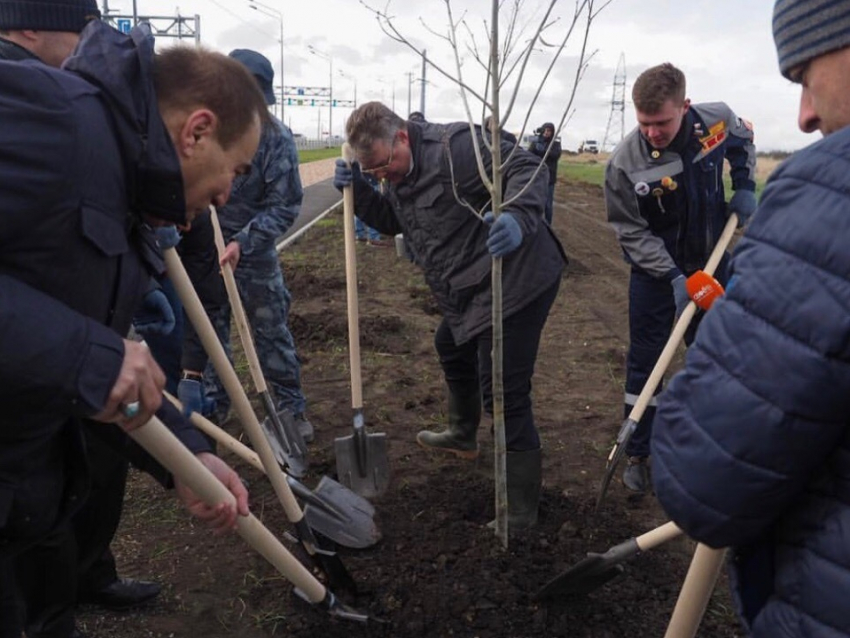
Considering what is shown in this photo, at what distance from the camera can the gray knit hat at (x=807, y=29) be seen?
1.21 meters

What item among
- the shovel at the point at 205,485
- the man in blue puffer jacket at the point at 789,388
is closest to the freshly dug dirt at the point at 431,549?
the shovel at the point at 205,485

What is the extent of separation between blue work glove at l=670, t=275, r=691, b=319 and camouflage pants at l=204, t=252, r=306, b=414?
2.29 m

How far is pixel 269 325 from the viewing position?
4645 millimetres

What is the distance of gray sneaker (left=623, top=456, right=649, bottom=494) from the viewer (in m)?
4.11

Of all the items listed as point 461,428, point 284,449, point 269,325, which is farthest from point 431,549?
point 269,325

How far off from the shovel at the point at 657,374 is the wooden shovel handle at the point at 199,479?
1.79 meters

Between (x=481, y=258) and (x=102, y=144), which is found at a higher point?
(x=102, y=144)

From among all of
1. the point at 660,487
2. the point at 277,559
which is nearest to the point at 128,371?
the point at 660,487

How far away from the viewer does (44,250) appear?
141cm

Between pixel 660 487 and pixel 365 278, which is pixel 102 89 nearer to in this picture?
pixel 660 487

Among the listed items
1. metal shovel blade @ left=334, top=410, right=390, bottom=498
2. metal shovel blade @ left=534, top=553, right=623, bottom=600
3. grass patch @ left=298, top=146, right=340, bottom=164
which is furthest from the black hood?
grass patch @ left=298, top=146, right=340, bottom=164

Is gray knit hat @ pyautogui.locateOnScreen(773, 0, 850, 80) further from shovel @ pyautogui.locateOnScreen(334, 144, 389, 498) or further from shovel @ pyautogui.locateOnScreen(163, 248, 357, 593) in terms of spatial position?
shovel @ pyautogui.locateOnScreen(334, 144, 389, 498)

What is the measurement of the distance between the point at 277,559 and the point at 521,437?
4.87 ft

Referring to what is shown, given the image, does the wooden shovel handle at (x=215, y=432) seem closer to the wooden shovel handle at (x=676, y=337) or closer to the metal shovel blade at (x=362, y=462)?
the metal shovel blade at (x=362, y=462)
